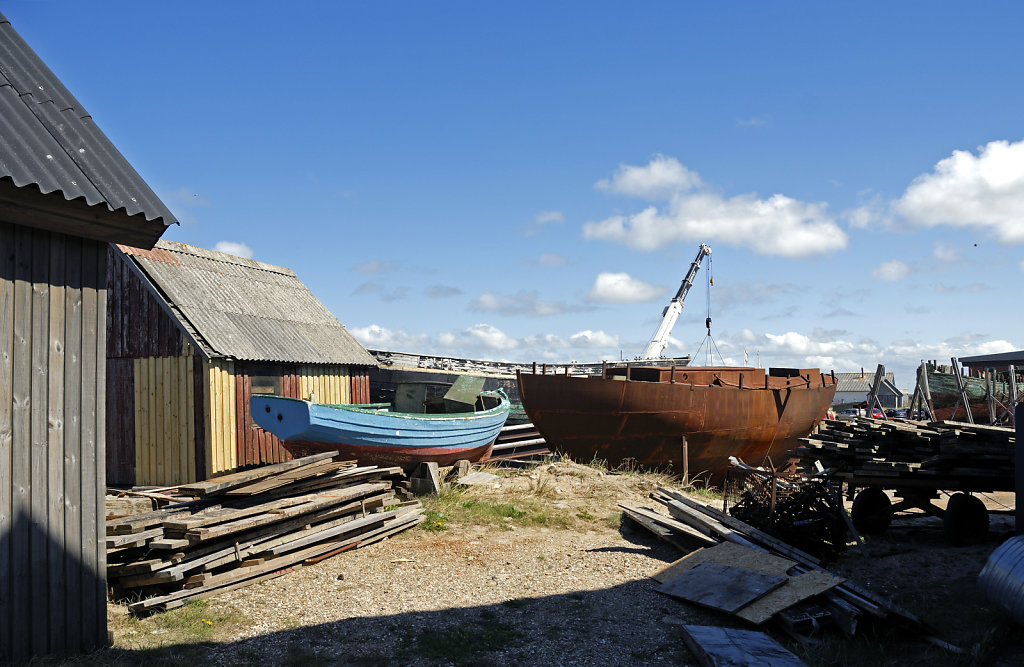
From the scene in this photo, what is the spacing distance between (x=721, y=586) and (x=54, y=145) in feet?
27.2

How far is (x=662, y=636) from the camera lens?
7.55 metres

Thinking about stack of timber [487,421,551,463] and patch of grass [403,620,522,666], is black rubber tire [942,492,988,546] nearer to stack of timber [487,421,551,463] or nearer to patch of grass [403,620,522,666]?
patch of grass [403,620,522,666]

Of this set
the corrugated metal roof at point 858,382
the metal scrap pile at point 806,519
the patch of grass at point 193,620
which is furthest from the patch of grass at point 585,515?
the corrugated metal roof at point 858,382

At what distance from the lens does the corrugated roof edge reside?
19.2m

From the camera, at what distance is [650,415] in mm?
18938

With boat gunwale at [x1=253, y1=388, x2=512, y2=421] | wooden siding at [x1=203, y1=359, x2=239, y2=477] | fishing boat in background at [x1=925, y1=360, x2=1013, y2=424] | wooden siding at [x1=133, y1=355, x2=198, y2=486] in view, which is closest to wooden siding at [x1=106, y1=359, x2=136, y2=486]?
wooden siding at [x1=133, y1=355, x2=198, y2=486]

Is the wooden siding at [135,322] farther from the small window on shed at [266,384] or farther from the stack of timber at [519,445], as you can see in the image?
the stack of timber at [519,445]

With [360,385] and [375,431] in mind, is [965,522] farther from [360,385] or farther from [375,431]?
[360,385]

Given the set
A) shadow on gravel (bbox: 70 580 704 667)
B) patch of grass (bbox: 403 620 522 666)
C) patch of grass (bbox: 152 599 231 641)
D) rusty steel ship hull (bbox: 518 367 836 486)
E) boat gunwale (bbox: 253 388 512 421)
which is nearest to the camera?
shadow on gravel (bbox: 70 580 704 667)

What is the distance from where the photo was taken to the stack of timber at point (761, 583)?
25.3ft

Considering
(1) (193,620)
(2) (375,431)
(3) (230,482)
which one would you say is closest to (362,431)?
(2) (375,431)

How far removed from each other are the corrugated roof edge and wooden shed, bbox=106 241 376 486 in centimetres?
7

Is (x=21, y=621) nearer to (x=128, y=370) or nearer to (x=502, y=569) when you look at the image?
(x=502, y=569)

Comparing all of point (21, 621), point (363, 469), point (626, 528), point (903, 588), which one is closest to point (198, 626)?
point (21, 621)
